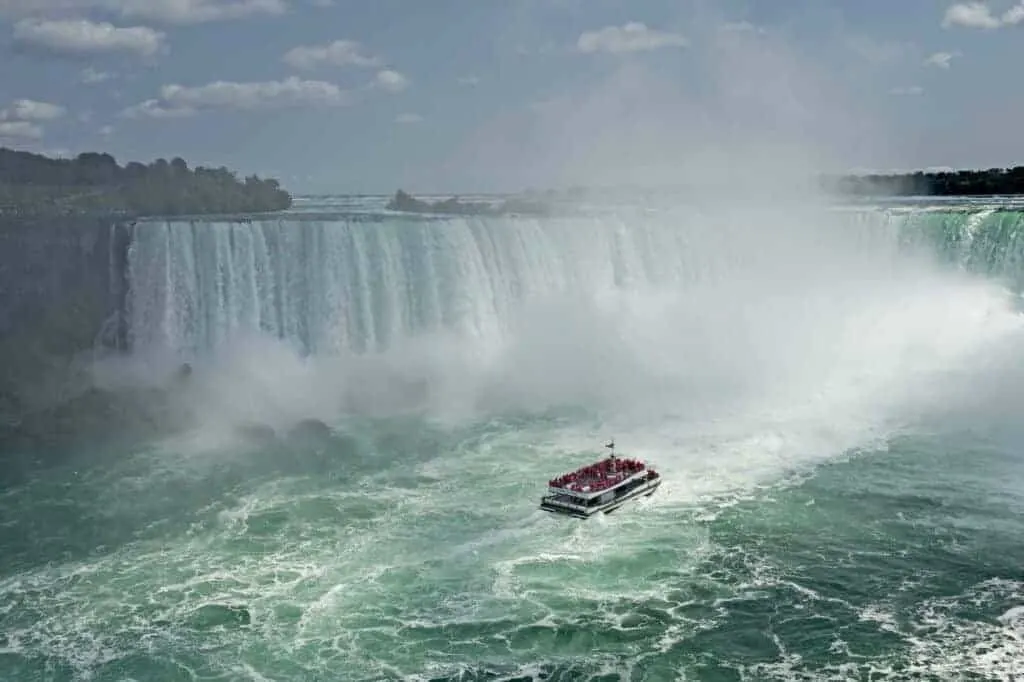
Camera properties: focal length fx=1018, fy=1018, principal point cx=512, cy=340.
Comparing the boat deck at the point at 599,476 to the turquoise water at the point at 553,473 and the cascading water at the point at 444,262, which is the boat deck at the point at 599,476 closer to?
the turquoise water at the point at 553,473

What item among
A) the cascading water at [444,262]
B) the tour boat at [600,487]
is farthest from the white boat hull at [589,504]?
the cascading water at [444,262]

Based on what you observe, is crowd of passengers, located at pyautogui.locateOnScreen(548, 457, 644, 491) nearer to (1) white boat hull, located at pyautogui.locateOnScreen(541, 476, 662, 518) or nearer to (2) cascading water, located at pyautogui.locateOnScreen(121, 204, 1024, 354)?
(1) white boat hull, located at pyautogui.locateOnScreen(541, 476, 662, 518)

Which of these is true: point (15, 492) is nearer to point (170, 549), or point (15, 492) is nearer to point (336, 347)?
point (170, 549)

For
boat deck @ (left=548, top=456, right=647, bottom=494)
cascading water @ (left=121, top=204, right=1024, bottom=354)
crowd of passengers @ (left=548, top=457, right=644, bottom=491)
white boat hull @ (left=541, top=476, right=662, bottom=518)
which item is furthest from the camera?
cascading water @ (left=121, top=204, right=1024, bottom=354)

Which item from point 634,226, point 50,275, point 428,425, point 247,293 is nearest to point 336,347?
point 247,293

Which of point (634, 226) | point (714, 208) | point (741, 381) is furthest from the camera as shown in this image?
point (714, 208)

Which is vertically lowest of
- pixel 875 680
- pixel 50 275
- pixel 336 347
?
pixel 875 680

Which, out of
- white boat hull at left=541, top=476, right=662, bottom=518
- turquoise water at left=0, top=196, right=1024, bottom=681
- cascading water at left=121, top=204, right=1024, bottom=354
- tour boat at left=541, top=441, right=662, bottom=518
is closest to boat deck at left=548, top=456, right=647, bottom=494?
tour boat at left=541, top=441, right=662, bottom=518
